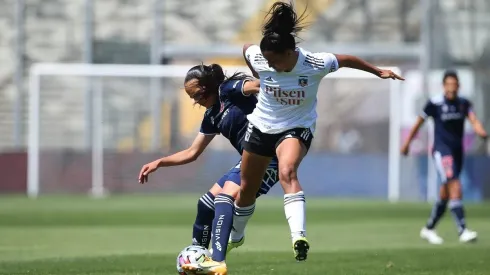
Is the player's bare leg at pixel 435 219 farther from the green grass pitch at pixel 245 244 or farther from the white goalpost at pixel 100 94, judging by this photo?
the white goalpost at pixel 100 94

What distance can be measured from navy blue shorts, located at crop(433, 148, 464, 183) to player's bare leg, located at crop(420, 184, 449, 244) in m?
0.21

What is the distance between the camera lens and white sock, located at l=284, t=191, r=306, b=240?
845 centimetres

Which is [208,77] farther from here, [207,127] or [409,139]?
[409,139]

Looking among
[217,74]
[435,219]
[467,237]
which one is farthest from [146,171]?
[435,219]

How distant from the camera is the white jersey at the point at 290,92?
8766mm

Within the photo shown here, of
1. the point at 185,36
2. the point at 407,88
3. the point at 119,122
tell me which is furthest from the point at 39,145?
the point at 407,88

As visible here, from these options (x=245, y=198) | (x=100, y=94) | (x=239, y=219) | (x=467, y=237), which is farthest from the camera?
(x=100, y=94)

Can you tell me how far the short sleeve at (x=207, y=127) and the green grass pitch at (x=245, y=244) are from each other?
1339mm

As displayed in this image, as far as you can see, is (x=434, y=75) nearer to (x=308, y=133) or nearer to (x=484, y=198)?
(x=484, y=198)

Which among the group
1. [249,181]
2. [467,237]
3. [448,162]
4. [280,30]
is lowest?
[467,237]

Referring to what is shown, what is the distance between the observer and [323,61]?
8.83 m

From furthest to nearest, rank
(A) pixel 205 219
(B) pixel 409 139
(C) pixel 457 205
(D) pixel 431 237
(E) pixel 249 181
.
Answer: (B) pixel 409 139, (C) pixel 457 205, (D) pixel 431 237, (A) pixel 205 219, (E) pixel 249 181

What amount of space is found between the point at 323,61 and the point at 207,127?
1.36m

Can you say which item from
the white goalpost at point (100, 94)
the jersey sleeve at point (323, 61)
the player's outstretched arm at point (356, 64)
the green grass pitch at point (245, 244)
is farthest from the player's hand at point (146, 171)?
the white goalpost at point (100, 94)
